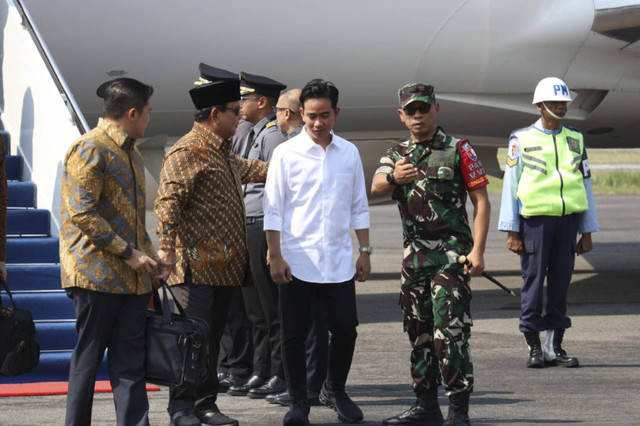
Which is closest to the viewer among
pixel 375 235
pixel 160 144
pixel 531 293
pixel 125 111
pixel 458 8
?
pixel 125 111

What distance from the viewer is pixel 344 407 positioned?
19.1ft

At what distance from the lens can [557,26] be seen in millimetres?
9531

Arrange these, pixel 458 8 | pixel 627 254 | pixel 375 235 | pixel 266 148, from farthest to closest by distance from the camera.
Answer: pixel 375 235 < pixel 627 254 < pixel 458 8 < pixel 266 148

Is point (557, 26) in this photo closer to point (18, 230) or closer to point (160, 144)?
point (160, 144)

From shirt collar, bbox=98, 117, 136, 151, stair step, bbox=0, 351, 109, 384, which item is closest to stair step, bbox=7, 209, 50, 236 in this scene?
stair step, bbox=0, 351, 109, 384

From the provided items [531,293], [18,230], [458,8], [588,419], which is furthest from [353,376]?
[458,8]

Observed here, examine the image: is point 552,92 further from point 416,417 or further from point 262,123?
point 416,417

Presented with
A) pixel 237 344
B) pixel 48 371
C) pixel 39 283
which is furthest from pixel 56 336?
pixel 237 344

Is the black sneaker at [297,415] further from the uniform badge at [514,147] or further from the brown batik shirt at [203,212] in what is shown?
the uniform badge at [514,147]

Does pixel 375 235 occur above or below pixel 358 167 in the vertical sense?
below

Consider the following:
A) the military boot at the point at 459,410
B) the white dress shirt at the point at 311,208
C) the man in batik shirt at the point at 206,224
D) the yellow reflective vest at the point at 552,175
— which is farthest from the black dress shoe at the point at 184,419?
the yellow reflective vest at the point at 552,175

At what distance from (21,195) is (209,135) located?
2931 mm

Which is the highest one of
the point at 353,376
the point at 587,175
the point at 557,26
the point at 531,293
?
the point at 557,26

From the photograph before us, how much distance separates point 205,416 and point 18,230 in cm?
277
